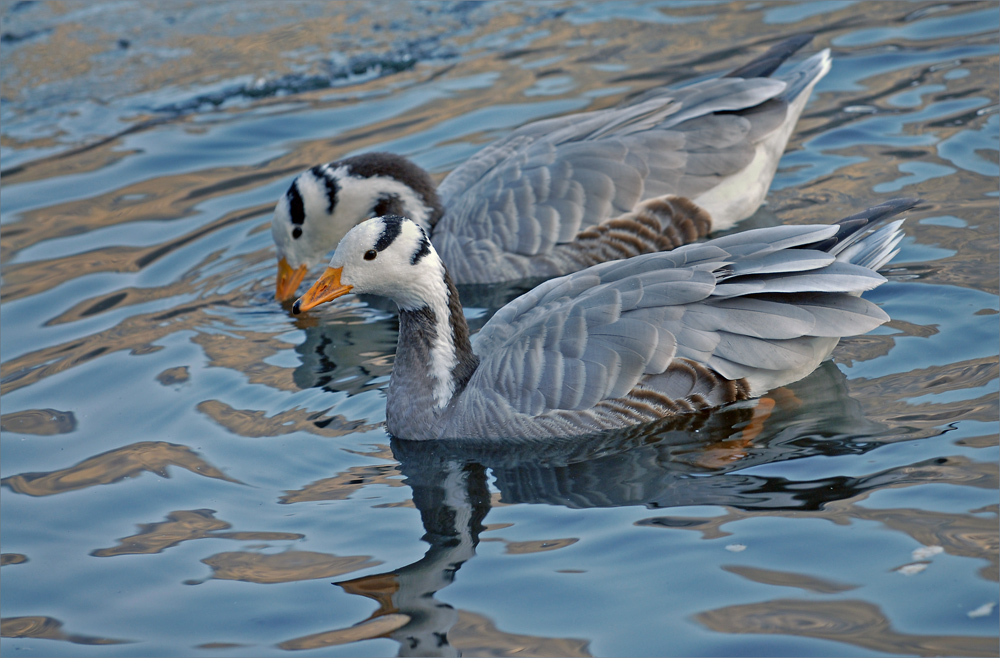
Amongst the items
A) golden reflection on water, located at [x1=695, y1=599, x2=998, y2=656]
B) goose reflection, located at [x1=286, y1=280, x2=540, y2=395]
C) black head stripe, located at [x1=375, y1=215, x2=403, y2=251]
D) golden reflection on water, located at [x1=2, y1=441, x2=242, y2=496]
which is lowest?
golden reflection on water, located at [x1=695, y1=599, x2=998, y2=656]

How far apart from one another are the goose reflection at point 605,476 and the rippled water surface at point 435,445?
0.02 meters

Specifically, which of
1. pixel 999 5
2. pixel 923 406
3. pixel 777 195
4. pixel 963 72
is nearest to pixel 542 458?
pixel 923 406

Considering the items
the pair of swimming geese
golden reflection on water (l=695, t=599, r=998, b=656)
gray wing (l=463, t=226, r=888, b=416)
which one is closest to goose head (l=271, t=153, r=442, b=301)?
the pair of swimming geese

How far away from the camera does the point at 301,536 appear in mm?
5660

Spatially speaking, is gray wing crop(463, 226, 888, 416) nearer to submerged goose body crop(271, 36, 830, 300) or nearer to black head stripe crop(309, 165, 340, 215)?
submerged goose body crop(271, 36, 830, 300)

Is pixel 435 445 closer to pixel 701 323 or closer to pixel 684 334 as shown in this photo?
pixel 684 334

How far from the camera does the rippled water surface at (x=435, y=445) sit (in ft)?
15.8

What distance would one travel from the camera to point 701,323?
599 cm

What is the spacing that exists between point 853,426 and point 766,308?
0.81 m

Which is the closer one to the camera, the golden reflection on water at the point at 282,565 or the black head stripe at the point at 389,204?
the golden reflection on water at the point at 282,565

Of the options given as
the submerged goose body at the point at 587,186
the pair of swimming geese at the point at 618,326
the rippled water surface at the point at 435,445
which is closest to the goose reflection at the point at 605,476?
the rippled water surface at the point at 435,445

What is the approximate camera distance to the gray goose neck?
6484 mm

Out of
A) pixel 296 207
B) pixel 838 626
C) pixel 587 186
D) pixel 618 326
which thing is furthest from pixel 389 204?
pixel 838 626

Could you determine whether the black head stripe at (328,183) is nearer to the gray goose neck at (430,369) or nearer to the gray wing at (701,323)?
the gray goose neck at (430,369)
